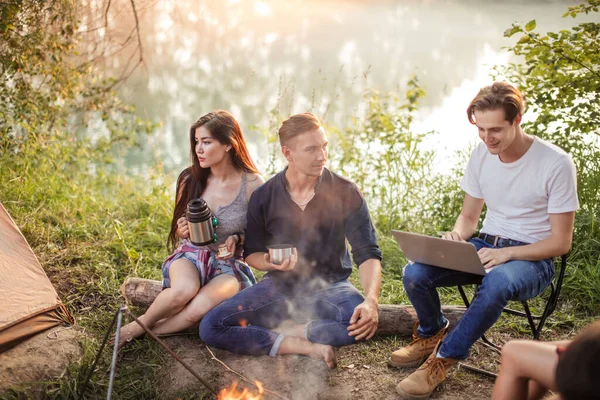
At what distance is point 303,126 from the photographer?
3055mm

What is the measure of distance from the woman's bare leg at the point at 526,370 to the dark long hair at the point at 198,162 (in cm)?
196

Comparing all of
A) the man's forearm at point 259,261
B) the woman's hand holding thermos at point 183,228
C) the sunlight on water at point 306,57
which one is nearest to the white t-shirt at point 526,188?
the man's forearm at point 259,261

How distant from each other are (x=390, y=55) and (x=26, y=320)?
32.8ft

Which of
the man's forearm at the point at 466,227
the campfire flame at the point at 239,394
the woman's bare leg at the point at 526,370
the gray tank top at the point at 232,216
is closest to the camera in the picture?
the woman's bare leg at the point at 526,370

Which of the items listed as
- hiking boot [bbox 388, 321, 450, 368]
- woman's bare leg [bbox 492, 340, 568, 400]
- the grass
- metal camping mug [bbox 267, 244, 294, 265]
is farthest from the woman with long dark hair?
woman's bare leg [bbox 492, 340, 568, 400]

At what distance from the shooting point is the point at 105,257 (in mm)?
4441

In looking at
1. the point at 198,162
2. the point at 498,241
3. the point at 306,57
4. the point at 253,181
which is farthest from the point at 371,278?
the point at 306,57

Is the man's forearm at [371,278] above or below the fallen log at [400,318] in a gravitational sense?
above

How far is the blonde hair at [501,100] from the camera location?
9.16 feet

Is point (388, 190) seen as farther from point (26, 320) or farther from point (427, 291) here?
point (26, 320)

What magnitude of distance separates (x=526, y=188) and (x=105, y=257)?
10.3ft

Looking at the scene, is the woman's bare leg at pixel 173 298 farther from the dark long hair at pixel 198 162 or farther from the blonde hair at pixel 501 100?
the blonde hair at pixel 501 100

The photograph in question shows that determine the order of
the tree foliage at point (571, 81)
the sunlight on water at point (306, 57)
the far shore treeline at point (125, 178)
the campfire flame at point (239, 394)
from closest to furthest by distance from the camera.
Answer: the campfire flame at point (239, 394) → the far shore treeline at point (125, 178) → the tree foliage at point (571, 81) → the sunlight on water at point (306, 57)

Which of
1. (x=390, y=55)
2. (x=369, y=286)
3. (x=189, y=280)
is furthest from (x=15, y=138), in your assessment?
(x=390, y=55)
